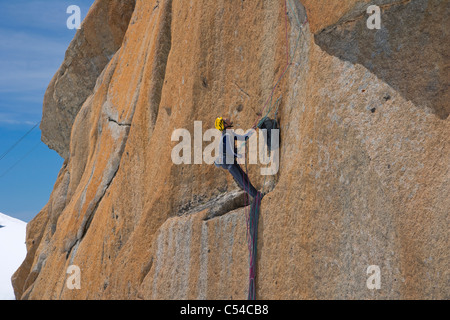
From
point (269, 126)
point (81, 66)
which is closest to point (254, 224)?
point (269, 126)

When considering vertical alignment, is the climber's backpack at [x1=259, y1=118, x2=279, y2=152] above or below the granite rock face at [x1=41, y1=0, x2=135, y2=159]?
below

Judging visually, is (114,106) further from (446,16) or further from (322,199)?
(446,16)

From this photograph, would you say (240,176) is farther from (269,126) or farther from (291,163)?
(291,163)

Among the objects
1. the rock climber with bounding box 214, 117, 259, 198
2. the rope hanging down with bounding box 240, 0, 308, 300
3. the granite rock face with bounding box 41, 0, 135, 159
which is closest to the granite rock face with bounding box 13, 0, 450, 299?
the rope hanging down with bounding box 240, 0, 308, 300

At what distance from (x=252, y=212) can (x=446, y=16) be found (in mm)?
2938

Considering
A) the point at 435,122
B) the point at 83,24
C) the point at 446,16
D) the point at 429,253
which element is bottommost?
the point at 429,253

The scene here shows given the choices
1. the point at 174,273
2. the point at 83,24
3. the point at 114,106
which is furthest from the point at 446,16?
the point at 83,24

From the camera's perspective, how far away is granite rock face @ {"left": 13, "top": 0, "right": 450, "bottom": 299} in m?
4.56

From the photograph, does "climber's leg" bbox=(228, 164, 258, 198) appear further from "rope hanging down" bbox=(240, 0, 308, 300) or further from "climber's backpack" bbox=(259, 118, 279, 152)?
"climber's backpack" bbox=(259, 118, 279, 152)

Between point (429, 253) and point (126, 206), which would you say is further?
point (126, 206)

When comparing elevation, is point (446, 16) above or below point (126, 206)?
above

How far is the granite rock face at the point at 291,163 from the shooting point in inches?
179

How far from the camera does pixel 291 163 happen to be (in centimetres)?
563

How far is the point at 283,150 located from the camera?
5930 mm
